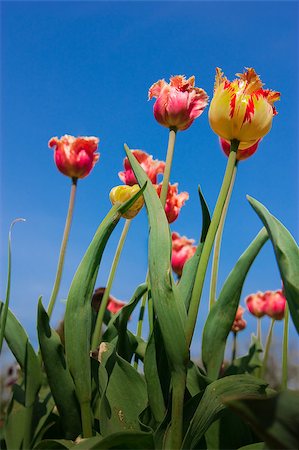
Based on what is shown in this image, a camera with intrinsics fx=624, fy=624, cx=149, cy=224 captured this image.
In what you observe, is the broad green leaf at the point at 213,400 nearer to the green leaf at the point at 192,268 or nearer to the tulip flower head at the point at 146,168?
the green leaf at the point at 192,268

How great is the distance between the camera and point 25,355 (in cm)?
143

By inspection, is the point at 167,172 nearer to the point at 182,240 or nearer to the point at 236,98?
the point at 236,98

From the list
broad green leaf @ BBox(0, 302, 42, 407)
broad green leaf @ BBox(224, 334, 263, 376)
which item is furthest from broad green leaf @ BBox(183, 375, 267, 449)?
broad green leaf @ BBox(224, 334, 263, 376)

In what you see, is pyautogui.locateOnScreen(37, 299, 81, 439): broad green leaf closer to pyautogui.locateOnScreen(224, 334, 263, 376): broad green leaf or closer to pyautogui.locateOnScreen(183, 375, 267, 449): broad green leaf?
pyautogui.locateOnScreen(183, 375, 267, 449): broad green leaf

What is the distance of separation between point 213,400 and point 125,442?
18 cm

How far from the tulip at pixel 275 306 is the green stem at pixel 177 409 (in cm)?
158

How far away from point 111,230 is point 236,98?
0.35 metres

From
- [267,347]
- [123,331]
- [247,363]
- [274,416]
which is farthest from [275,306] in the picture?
[274,416]

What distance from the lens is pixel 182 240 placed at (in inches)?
87.0

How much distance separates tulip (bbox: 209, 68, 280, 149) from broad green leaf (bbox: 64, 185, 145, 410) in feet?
0.69

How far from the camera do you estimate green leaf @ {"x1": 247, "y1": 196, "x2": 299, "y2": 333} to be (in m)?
0.90

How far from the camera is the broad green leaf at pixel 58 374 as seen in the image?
130 centimetres

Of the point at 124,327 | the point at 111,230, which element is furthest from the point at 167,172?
the point at 124,327

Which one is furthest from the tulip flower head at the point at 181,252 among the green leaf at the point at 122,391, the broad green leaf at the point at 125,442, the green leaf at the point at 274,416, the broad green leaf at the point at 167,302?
the green leaf at the point at 274,416
